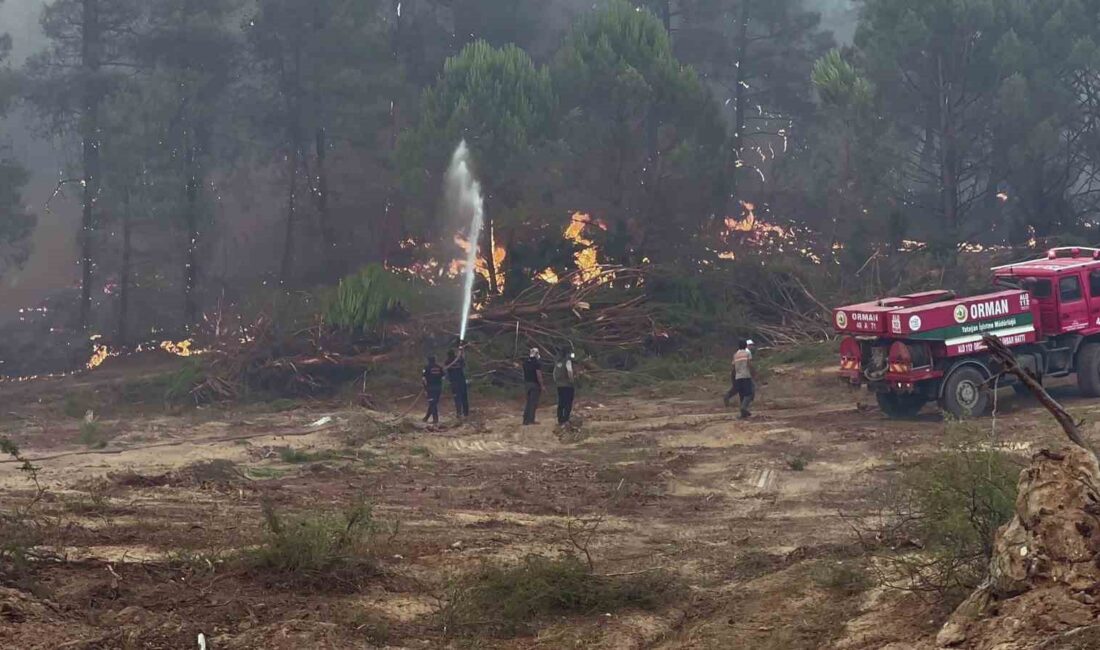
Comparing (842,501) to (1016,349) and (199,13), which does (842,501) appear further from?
(199,13)

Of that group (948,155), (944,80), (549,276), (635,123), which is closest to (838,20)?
(944,80)

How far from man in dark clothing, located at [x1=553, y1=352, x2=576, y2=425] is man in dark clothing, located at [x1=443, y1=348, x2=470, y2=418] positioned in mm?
1993

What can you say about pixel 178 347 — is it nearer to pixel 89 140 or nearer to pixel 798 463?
pixel 89 140

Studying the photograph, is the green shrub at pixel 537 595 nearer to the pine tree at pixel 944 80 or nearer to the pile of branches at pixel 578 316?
the pile of branches at pixel 578 316

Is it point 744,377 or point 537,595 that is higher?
point 744,377

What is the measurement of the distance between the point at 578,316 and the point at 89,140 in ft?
62.9

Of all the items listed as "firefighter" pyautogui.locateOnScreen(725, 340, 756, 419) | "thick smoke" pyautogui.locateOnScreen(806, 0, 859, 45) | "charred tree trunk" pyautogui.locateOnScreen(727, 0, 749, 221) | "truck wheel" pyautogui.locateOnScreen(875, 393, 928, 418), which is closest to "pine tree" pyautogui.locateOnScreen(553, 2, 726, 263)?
"charred tree trunk" pyautogui.locateOnScreen(727, 0, 749, 221)

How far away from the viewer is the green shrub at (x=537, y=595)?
29.4 ft

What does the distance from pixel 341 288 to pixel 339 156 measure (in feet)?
52.7

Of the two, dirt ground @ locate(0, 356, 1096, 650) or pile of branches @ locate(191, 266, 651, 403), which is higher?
pile of branches @ locate(191, 266, 651, 403)

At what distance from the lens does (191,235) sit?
125 feet

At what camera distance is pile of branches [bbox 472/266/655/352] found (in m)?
26.4

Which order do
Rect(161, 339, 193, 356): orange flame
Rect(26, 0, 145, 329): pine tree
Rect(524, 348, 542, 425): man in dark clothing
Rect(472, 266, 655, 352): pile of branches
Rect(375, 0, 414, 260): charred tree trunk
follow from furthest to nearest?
Rect(375, 0, 414, 260): charred tree trunk < Rect(26, 0, 145, 329): pine tree < Rect(161, 339, 193, 356): orange flame < Rect(472, 266, 655, 352): pile of branches < Rect(524, 348, 542, 425): man in dark clothing

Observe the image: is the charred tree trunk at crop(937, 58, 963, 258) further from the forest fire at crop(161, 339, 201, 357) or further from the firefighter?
the forest fire at crop(161, 339, 201, 357)
